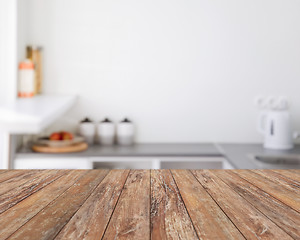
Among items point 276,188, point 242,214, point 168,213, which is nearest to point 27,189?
point 168,213

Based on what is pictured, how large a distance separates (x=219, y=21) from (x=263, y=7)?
0.34 meters

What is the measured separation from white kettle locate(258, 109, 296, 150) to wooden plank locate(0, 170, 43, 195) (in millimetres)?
1764

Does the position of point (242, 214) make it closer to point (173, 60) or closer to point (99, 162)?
point (99, 162)

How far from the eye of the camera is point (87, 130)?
8.50 ft

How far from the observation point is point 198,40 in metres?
2.71

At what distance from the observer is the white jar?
7.88 feet

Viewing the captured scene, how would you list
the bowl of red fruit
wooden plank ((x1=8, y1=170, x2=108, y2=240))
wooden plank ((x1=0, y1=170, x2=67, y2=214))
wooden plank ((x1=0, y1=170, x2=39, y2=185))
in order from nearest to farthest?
wooden plank ((x1=8, y1=170, x2=108, y2=240)) < wooden plank ((x1=0, y1=170, x2=67, y2=214)) < wooden plank ((x1=0, y1=170, x2=39, y2=185)) < the bowl of red fruit

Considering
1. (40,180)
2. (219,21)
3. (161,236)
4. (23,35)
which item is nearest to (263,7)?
(219,21)

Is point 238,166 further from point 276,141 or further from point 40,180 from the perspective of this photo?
point 40,180

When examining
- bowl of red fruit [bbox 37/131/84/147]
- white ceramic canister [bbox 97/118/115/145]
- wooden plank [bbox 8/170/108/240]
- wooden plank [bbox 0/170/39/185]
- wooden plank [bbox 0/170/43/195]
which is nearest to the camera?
wooden plank [bbox 8/170/108/240]

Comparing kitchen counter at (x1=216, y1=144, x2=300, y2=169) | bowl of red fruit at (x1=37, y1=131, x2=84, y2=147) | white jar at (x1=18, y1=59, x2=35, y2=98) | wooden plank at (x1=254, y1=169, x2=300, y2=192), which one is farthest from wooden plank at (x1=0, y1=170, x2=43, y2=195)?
white jar at (x1=18, y1=59, x2=35, y2=98)

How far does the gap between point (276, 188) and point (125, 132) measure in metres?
1.72

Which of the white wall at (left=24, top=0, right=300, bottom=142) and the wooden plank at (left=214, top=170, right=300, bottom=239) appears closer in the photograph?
the wooden plank at (left=214, top=170, right=300, bottom=239)

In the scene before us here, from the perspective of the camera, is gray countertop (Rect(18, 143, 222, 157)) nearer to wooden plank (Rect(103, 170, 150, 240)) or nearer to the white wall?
the white wall
